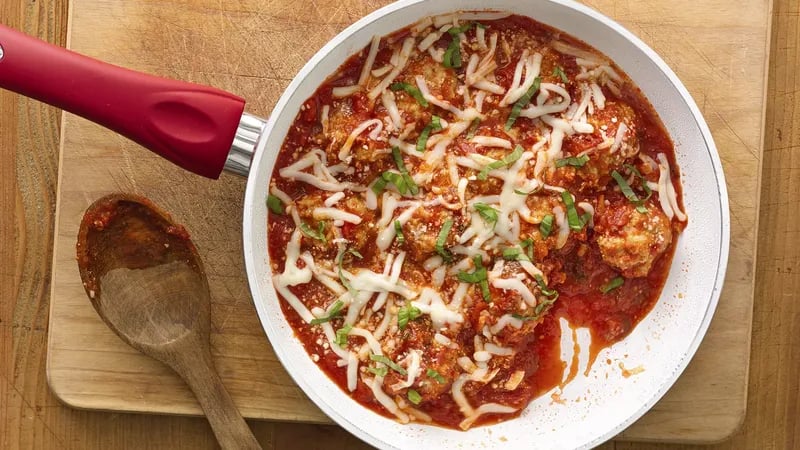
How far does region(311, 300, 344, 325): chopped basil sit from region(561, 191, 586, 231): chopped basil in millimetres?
899

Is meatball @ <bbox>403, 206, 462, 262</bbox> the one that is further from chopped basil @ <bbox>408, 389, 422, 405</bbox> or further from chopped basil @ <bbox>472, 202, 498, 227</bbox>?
chopped basil @ <bbox>408, 389, 422, 405</bbox>

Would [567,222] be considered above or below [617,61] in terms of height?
Result: below

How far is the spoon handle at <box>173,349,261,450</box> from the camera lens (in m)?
3.16

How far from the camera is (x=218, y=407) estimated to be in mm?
3170

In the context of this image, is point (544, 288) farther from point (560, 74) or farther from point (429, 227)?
point (560, 74)

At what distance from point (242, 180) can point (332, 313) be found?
0.66 m

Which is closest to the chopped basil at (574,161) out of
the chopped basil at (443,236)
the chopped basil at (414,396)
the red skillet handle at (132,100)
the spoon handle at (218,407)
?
the chopped basil at (443,236)

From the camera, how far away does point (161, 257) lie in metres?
3.15

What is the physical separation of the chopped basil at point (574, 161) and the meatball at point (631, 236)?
0.76 ft

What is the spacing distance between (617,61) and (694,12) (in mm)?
398

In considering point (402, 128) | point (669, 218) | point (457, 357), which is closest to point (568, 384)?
point (457, 357)

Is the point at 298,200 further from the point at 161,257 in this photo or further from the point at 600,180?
the point at 600,180

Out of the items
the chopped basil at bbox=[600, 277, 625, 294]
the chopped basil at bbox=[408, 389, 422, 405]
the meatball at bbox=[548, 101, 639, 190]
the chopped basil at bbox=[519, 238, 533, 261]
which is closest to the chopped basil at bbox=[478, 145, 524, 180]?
the meatball at bbox=[548, 101, 639, 190]

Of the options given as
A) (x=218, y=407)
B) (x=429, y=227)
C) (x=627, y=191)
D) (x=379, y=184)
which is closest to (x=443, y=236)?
(x=429, y=227)
